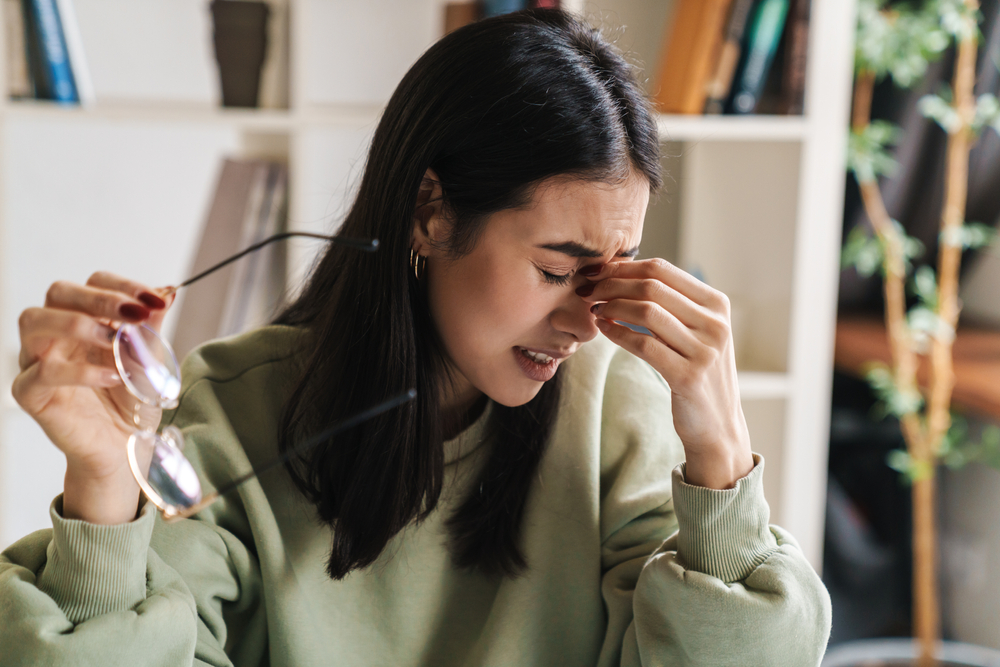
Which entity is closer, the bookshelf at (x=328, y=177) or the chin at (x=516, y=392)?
the chin at (x=516, y=392)

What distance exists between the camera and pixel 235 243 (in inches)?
66.1

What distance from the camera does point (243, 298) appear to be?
1706 mm

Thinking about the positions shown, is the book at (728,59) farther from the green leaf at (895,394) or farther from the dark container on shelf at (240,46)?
the dark container on shelf at (240,46)

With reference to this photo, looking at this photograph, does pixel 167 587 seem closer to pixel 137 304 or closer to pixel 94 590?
pixel 94 590

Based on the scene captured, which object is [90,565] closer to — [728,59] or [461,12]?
[461,12]

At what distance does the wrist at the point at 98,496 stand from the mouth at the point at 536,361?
42 cm

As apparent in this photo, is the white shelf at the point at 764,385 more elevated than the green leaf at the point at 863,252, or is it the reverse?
the green leaf at the point at 863,252

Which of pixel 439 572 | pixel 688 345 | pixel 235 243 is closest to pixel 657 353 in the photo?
pixel 688 345

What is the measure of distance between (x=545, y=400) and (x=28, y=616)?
2.01ft

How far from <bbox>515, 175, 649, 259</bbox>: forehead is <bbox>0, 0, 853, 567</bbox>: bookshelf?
0.77 m

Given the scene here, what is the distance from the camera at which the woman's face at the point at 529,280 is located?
2.75 ft

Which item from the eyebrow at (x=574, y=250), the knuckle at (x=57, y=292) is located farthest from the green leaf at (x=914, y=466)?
the knuckle at (x=57, y=292)

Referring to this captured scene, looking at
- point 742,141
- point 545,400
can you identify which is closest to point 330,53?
point 742,141

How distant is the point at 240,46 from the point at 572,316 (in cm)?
110
